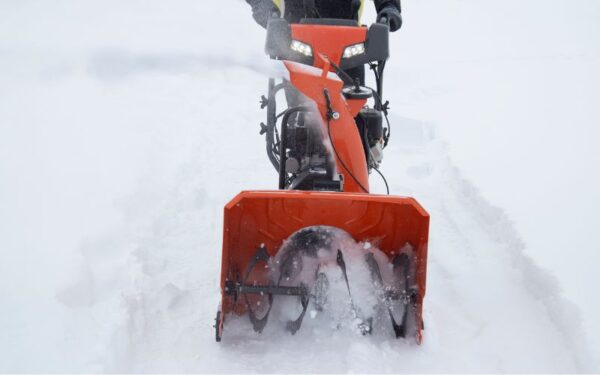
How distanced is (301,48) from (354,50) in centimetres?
31

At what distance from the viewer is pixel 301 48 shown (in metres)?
2.94

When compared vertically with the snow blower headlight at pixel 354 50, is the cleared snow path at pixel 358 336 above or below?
below

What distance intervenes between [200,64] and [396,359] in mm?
9271

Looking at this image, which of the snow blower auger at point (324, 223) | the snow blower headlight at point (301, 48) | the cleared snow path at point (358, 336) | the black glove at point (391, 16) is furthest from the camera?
the black glove at point (391, 16)

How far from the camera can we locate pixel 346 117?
2881 millimetres

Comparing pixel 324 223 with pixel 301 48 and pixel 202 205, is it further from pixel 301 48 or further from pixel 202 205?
pixel 202 205

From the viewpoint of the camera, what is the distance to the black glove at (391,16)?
3.53 m

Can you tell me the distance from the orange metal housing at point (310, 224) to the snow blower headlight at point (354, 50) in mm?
883

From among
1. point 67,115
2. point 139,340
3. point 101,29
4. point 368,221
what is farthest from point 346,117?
point 101,29

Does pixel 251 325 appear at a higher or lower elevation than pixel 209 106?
lower

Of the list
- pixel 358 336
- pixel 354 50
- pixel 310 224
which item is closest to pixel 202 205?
pixel 310 224

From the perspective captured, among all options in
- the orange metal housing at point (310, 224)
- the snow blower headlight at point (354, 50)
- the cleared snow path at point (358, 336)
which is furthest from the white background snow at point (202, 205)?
the snow blower headlight at point (354, 50)

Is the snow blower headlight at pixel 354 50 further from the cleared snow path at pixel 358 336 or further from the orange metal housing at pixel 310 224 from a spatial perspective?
the cleared snow path at pixel 358 336

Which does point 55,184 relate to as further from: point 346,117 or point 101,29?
point 101,29
